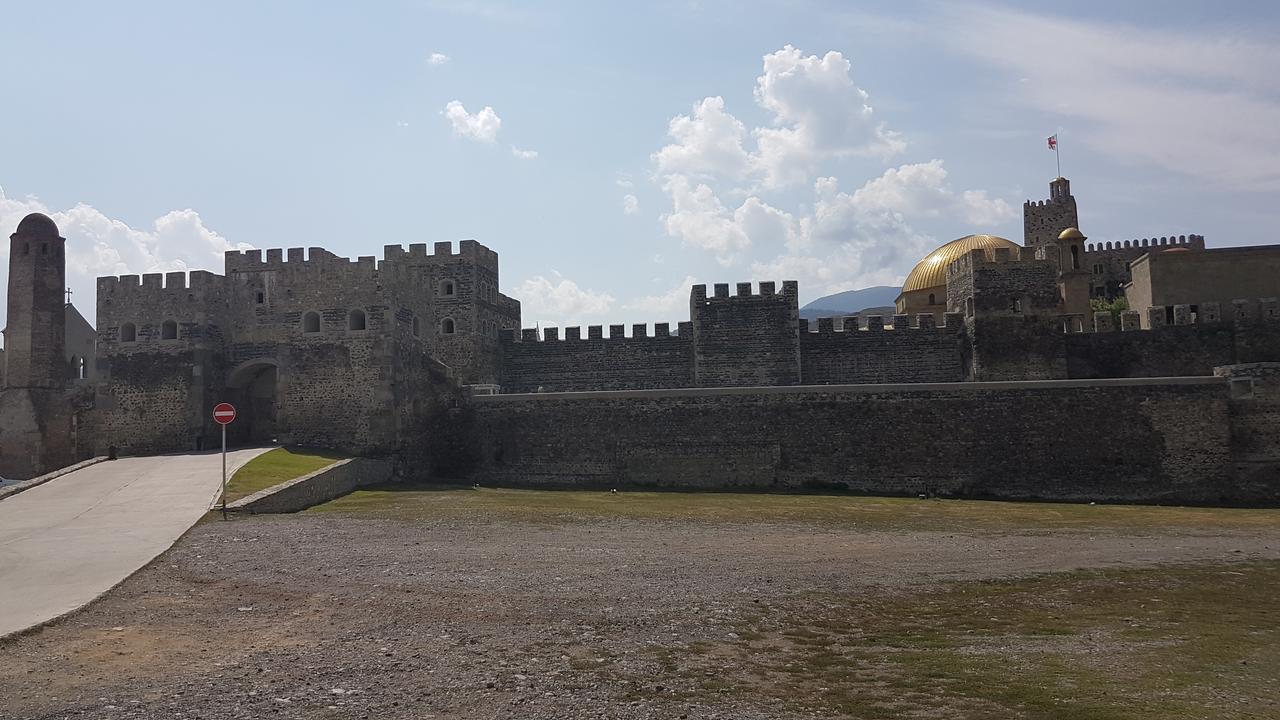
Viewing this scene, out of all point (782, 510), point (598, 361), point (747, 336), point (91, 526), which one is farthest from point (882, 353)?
point (91, 526)

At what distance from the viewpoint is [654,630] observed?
10.7m

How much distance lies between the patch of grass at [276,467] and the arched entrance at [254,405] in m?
4.81

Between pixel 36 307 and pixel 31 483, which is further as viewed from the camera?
pixel 36 307

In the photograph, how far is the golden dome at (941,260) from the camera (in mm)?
43688

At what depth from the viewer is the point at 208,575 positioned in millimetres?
13383

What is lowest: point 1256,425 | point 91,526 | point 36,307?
point 91,526

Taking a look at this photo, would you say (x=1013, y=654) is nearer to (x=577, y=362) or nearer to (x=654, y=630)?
(x=654, y=630)

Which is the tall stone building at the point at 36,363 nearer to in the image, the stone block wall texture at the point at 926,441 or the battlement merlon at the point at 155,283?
the battlement merlon at the point at 155,283

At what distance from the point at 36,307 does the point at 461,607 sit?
3765 cm

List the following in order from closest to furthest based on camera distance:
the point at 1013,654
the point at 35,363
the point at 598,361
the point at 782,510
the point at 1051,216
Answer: the point at 1013,654
the point at 782,510
the point at 598,361
the point at 35,363
the point at 1051,216

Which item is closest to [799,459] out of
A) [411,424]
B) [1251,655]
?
[411,424]

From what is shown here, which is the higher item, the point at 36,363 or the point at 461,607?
the point at 36,363

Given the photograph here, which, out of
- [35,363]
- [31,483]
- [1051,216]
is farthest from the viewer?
[1051,216]

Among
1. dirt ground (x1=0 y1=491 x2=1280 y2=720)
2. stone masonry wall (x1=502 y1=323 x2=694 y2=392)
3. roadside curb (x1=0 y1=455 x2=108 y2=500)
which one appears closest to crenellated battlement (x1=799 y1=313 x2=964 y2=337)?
stone masonry wall (x1=502 y1=323 x2=694 y2=392)
